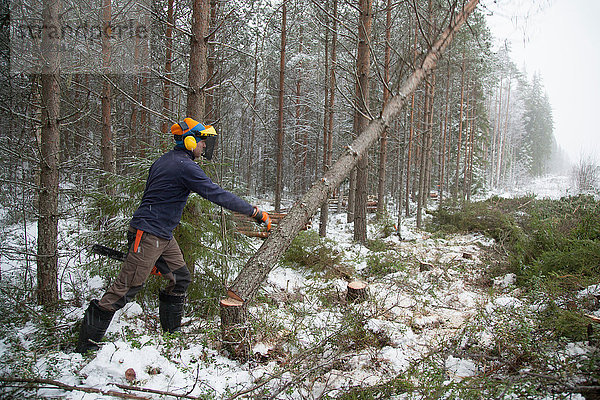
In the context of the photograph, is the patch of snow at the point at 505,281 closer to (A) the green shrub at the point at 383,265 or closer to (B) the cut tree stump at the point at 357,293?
(A) the green shrub at the point at 383,265

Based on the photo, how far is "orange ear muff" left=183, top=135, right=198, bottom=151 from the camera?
10.2ft

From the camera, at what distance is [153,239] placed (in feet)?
9.62

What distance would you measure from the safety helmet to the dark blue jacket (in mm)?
138

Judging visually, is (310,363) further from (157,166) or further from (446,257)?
(446,257)

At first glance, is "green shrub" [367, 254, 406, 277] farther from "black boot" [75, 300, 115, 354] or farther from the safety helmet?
"black boot" [75, 300, 115, 354]

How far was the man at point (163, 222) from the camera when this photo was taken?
2.76m

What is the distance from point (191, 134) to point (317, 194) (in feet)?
4.77

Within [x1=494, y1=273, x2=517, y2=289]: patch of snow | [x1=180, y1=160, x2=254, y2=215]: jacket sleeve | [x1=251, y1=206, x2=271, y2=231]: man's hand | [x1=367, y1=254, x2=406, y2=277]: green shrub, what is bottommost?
[x1=367, y1=254, x2=406, y2=277]: green shrub

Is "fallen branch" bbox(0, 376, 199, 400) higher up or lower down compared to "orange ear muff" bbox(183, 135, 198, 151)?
lower down

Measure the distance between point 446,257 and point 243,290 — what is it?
5.98 meters

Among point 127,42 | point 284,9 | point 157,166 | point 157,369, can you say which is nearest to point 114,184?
point 157,166

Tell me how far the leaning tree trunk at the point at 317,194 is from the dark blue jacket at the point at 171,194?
1.78ft

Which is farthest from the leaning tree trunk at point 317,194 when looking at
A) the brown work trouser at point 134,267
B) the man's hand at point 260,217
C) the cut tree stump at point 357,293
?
→ the cut tree stump at point 357,293

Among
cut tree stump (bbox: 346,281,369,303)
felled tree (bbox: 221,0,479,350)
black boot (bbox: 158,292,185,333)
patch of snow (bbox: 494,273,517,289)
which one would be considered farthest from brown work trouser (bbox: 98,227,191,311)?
patch of snow (bbox: 494,273,517,289)
